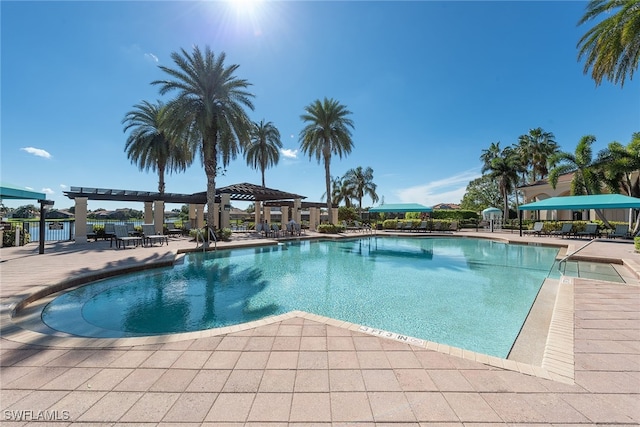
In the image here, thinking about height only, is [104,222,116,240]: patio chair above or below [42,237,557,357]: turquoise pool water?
above

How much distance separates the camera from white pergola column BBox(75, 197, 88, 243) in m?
14.1

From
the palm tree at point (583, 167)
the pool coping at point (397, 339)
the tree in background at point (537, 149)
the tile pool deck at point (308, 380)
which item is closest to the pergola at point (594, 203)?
the palm tree at point (583, 167)

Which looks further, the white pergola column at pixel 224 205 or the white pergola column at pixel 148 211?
the white pergola column at pixel 224 205

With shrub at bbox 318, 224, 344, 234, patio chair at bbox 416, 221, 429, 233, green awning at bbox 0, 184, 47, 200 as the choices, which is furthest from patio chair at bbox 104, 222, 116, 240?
patio chair at bbox 416, 221, 429, 233

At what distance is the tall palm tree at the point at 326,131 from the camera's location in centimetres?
2245

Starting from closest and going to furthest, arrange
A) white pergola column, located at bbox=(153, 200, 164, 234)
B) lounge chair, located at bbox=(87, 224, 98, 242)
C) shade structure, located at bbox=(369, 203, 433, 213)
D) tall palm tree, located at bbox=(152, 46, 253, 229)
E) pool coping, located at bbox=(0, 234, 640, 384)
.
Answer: pool coping, located at bbox=(0, 234, 640, 384) → tall palm tree, located at bbox=(152, 46, 253, 229) → lounge chair, located at bbox=(87, 224, 98, 242) → white pergola column, located at bbox=(153, 200, 164, 234) → shade structure, located at bbox=(369, 203, 433, 213)

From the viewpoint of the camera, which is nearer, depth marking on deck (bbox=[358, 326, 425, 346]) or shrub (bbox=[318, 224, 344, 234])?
depth marking on deck (bbox=[358, 326, 425, 346])

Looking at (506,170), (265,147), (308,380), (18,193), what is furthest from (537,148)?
(18,193)

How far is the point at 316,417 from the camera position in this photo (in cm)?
204

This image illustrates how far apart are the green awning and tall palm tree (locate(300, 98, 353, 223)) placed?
1738 centimetres

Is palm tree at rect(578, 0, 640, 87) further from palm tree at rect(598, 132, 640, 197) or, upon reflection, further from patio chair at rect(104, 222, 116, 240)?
patio chair at rect(104, 222, 116, 240)

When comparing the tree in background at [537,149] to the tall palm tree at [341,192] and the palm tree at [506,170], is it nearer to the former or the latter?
the palm tree at [506,170]

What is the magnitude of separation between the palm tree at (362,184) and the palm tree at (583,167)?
2218 cm

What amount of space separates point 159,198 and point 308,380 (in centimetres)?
1846
